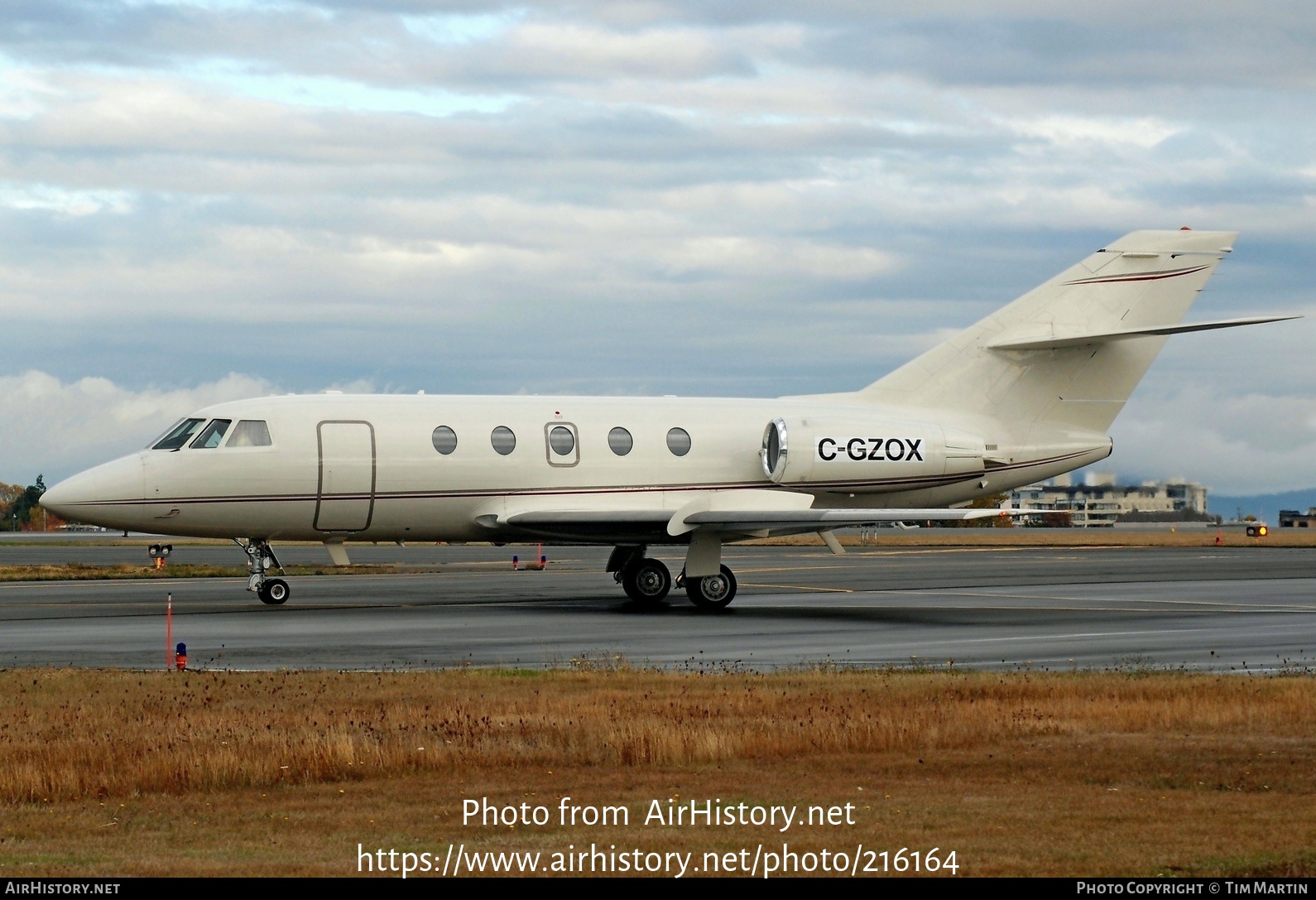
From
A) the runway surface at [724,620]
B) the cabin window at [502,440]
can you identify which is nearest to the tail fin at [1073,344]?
the runway surface at [724,620]

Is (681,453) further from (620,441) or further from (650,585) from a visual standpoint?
(650,585)

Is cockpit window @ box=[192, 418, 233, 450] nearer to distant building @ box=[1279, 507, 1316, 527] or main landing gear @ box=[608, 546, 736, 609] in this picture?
main landing gear @ box=[608, 546, 736, 609]

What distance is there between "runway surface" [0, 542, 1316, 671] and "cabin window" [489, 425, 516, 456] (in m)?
3.13

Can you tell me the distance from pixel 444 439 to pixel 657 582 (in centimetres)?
521

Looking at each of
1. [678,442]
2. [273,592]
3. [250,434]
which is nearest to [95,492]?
[250,434]

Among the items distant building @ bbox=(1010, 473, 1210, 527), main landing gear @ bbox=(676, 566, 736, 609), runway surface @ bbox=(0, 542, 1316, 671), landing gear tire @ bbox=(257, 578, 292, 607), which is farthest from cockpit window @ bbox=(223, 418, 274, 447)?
distant building @ bbox=(1010, 473, 1210, 527)

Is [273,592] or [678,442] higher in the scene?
[678,442]

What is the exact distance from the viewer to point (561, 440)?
30.8m

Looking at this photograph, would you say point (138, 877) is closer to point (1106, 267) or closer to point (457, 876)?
point (457, 876)

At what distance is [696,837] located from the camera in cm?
992

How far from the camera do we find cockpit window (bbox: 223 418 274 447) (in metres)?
28.9

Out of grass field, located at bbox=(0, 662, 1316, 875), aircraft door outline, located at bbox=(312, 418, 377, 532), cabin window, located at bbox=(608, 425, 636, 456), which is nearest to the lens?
grass field, located at bbox=(0, 662, 1316, 875)

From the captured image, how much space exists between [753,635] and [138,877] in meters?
16.2

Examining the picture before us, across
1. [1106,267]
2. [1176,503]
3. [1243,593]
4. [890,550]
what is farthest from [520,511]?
[1176,503]
